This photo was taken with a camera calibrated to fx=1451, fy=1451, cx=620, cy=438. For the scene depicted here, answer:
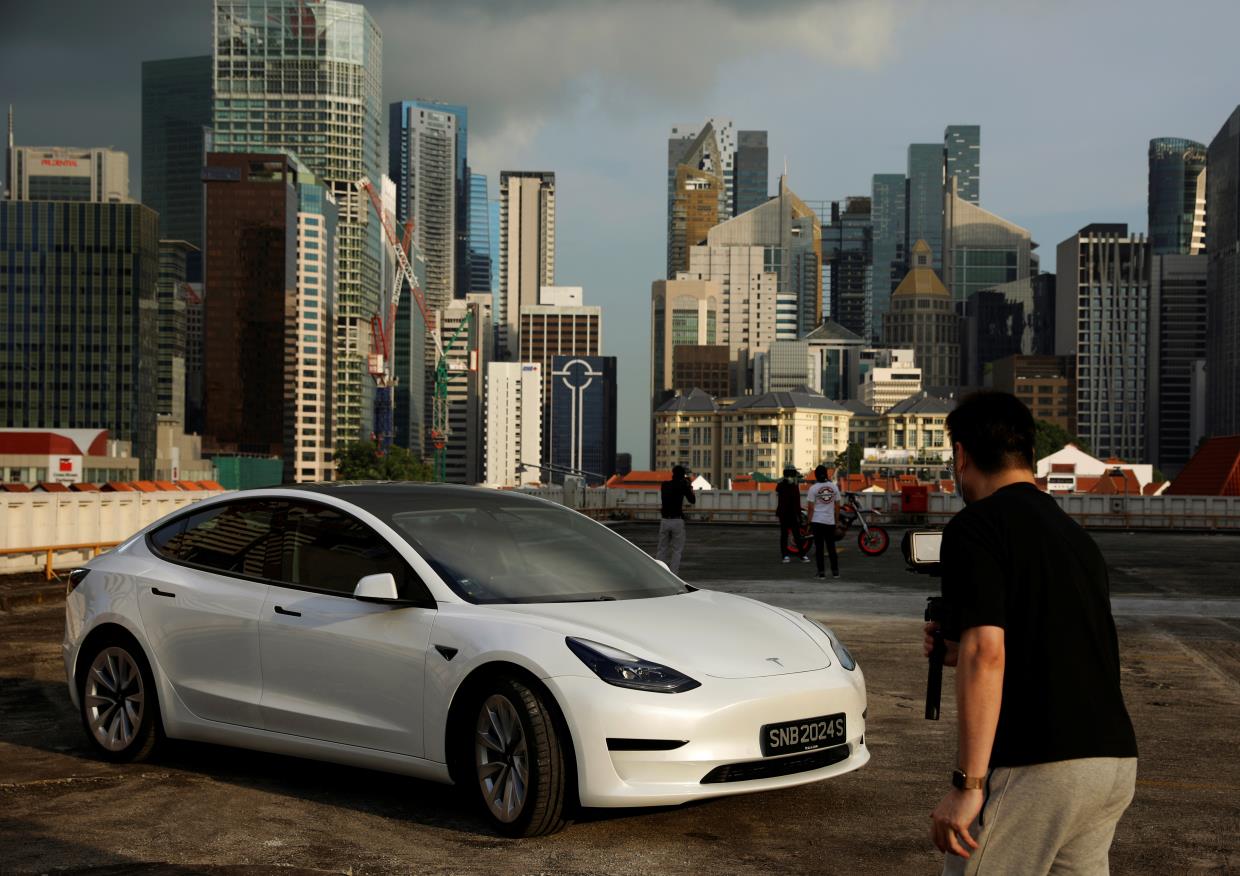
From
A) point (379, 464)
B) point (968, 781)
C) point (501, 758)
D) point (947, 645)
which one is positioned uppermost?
point (947, 645)

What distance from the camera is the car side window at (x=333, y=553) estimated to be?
676 cm

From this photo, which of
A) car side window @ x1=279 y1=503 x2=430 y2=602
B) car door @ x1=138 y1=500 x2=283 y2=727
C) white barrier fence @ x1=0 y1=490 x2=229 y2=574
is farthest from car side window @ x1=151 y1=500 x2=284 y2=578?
white barrier fence @ x1=0 y1=490 x2=229 y2=574

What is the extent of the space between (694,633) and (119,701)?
3.25 metres

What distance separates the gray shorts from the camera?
310 centimetres

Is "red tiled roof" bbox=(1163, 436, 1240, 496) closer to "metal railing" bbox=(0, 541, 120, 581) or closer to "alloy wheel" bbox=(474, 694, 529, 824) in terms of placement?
"metal railing" bbox=(0, 541, 120, 581)

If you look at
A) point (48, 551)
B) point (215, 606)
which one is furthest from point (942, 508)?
point (215, 606)

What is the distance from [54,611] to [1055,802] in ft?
47.8

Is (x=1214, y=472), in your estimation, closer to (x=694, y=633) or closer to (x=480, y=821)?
(x=694, y=633)

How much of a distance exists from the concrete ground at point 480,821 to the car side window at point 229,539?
3.42 feet

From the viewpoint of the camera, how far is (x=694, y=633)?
6234mm

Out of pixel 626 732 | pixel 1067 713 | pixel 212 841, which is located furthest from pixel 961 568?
pixel 212 841

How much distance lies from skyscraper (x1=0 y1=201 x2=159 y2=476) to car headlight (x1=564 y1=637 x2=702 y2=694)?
597ft

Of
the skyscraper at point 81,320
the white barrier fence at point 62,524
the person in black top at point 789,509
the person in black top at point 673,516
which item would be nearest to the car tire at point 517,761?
the white barrier fence at point 62,524

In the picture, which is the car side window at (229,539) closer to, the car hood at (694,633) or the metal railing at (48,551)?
the car hood at (694,633)
